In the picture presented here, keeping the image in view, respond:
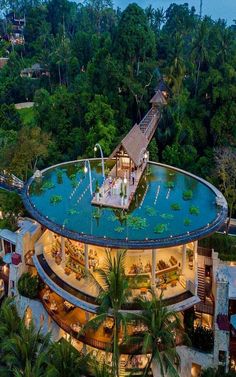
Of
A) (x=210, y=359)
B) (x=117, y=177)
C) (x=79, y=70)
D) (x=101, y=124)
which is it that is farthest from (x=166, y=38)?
(x=210, y=359)

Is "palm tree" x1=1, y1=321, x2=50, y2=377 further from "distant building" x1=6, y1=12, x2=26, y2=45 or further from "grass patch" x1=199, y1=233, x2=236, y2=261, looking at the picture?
"distant building" x1=6, y1=12, x2=26, y2=45

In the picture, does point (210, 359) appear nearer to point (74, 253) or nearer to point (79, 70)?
point (74, 253)

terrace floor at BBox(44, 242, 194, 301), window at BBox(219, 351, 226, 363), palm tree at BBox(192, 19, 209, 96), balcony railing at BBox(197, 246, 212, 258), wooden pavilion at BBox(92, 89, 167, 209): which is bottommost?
window at BBox(219, 351, 226, 363)

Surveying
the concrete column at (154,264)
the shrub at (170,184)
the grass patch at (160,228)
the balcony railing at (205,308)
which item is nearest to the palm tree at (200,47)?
the shrub at (170,184)

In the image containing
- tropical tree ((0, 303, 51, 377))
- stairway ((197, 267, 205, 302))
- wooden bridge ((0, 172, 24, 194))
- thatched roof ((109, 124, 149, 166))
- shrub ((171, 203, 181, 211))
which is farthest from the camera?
wooden bridge ((0, 172, 24, 194))

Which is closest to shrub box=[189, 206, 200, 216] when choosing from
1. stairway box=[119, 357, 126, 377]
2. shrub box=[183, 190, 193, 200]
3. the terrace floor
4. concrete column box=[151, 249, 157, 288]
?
shrub box=[183, 190, 193, 200]
